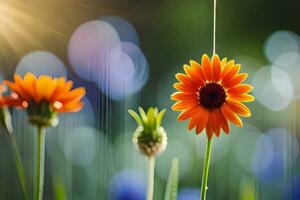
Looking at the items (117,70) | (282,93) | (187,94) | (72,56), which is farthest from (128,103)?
(187,94)

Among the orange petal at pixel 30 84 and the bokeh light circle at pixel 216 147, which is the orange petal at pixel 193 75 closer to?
the orange petal at pixel 30 84

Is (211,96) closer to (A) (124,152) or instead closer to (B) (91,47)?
(A) (124,152)

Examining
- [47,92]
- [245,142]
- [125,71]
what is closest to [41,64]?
[125,71]

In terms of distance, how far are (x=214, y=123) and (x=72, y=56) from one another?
1514 mm

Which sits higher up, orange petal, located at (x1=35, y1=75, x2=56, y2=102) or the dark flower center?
the dark flower center

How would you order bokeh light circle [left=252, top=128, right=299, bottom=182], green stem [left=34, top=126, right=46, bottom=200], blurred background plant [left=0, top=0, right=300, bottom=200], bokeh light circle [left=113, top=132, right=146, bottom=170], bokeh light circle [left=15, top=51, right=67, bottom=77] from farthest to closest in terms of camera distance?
bokeh light circle [left=252, top=128, right=299, bottom=182] < bokeh light circle [left=15, top=51, right=67, bottom=77] < blurred background plant [left=0, top=0, right=300, bottom=200] < bokeh light circle [left=113, top=132, right=146, bottom=170] < green stem [left=34, top=126, right=46, bottom=200]

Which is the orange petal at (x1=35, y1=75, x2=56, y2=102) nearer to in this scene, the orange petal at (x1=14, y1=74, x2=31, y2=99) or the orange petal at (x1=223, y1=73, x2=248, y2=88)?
the orange petal at (x1=14, y1=74, x2=31, y2=99)

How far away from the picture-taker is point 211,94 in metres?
0.83

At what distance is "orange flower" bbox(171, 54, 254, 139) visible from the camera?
2.60 feet

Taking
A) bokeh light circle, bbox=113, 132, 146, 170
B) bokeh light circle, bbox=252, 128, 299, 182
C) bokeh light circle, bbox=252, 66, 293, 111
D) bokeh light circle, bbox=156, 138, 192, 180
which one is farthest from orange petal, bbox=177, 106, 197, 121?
bokeh light circle, bbox=252, 66, 293, 111

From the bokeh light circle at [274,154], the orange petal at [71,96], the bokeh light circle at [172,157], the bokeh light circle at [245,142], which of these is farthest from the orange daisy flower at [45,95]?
the bokeh light circle at [245,142]

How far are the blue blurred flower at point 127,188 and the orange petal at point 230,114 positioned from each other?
2.06ft

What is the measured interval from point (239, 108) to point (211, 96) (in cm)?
5

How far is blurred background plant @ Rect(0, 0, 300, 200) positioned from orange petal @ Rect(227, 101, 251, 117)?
0.96 meters
